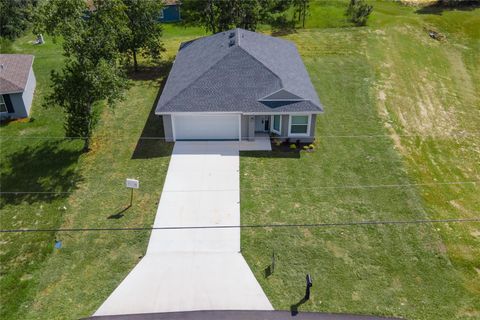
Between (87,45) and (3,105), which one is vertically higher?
(87,45)

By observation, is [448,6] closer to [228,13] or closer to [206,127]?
[228,13]

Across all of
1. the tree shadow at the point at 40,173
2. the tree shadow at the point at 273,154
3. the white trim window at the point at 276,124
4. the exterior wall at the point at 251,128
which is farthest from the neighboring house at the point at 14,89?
the white trim window at the point at 276,124

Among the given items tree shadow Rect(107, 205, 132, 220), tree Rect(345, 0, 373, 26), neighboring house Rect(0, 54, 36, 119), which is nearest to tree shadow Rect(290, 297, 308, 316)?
tree shadow Rect(107, 205, 132, 220)

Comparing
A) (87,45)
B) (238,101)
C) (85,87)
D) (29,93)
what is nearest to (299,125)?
(238,101)

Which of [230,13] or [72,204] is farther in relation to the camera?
[230,13]

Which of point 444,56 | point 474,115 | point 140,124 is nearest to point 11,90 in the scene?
Result: point 140,124

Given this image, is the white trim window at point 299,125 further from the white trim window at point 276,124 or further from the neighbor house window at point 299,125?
the white trim window at point 276,124

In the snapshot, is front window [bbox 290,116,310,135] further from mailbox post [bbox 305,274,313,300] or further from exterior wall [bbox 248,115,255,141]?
mailbox post [bbox 305,274,313,300]
